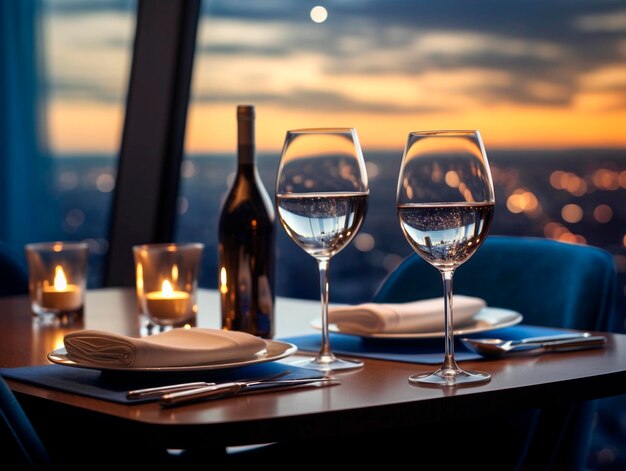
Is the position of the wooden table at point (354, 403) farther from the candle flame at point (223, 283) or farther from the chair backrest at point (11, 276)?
the chair backrest at point (11, 276)

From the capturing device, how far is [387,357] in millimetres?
1182

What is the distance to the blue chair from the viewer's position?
4.39ft

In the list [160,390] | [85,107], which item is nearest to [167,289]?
[160,390]

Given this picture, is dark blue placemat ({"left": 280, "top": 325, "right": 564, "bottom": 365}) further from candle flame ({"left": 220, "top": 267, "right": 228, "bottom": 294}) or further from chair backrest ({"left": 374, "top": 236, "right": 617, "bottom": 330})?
chair backrest ({"left": 374, "top": 236, "right": 617, "bottom": 330})

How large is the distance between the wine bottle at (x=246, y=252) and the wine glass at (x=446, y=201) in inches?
15.3

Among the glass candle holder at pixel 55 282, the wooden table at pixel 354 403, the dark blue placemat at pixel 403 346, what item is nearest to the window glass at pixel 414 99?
the glass candle holder at pixel 55 282

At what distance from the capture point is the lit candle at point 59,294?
1.60 m

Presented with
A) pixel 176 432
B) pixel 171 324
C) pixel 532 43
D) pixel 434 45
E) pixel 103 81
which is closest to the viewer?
pixel 176 432

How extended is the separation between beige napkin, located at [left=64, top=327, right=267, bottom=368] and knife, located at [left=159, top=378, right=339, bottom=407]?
6 cm

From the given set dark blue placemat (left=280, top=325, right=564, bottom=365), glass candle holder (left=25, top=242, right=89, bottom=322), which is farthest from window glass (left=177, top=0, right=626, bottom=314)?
dark blue placemat (left=280, top=325, right=564, bottom=365)

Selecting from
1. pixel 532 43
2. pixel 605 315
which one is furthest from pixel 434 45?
pixel 605 315

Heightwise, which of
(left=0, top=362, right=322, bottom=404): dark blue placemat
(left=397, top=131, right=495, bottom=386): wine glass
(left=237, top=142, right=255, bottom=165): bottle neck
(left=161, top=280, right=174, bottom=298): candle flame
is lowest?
(left=0, top=362, right=322, bottom=404): dark blue placemat

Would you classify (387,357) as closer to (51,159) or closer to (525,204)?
(525,204)

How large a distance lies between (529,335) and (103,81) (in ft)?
9.53
